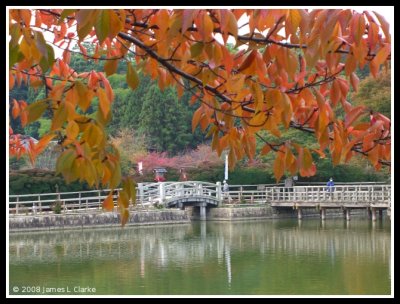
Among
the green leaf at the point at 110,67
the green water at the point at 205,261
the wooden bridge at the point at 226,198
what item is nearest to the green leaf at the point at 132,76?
the green leaf at the point at 110,67

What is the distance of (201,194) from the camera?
874 inches

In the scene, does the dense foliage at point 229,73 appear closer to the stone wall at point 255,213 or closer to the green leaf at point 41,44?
the green leaf at point 41,44

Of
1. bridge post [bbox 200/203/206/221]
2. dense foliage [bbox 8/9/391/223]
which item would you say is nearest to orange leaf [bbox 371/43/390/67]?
dense foliage [bbox 8/9/391/223]

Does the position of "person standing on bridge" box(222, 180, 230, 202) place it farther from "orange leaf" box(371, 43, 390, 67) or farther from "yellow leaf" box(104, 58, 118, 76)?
"orange leaf" box(371, 43, 390, 67)

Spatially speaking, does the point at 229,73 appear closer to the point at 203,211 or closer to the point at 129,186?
the point at 129,186

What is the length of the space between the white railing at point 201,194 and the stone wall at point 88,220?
36 cm

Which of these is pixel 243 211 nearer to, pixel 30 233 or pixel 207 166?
pixel 207 166

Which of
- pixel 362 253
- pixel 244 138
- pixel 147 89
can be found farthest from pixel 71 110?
pixel 147 89

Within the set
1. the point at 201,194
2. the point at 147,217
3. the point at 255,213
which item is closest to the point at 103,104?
the point at 147,217

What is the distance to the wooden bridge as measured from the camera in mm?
20703

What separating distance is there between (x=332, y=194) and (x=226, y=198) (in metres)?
3.36

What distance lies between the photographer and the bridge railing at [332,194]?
21.1 m

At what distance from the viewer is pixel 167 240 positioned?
638 inches

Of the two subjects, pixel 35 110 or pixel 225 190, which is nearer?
pixel 35 110
